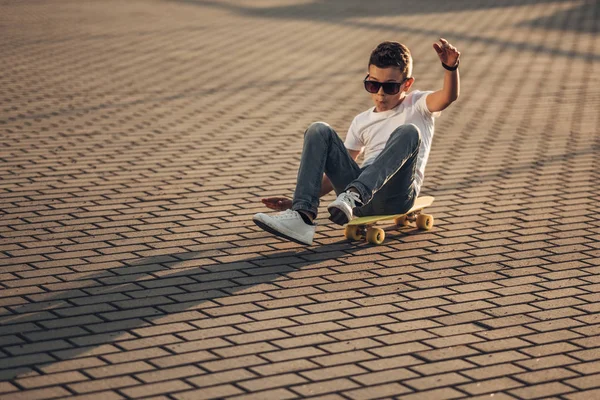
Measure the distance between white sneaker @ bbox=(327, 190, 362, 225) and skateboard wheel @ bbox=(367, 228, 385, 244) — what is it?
1.36ft

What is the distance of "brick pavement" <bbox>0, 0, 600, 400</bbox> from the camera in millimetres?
3973

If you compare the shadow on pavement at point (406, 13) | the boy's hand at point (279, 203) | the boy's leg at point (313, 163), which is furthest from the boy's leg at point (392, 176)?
the shadow on pavement at point (406, 13)

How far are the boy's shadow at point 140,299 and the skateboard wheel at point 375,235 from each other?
0.05 metres

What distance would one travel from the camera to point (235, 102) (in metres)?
10.4

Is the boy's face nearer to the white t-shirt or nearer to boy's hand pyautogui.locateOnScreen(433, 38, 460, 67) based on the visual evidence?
the white t-shirt

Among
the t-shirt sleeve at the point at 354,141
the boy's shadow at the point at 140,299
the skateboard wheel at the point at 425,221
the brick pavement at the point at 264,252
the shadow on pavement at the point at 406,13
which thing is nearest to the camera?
the brick pavement at the point at 264,252

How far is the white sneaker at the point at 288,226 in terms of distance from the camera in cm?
536

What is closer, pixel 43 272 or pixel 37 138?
pixel 43 272

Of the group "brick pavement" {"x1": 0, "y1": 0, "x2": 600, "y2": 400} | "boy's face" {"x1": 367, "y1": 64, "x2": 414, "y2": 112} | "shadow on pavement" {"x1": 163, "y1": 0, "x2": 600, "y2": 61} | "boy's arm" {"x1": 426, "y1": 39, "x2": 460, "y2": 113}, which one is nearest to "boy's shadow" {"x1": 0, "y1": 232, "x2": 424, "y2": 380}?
"brick pavement" {"x1": 0, "y1": 0, "x2": 600, "y2": 400}

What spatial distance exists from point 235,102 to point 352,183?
523 cm

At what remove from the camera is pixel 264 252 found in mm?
5539

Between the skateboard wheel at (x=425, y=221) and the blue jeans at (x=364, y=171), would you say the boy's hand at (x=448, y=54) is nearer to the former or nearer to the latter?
the blue jeans at (x=364, y=171)

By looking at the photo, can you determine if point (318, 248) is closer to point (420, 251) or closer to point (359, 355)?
point (420, 251)

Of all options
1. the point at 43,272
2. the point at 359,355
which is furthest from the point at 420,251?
the point at 43,272
